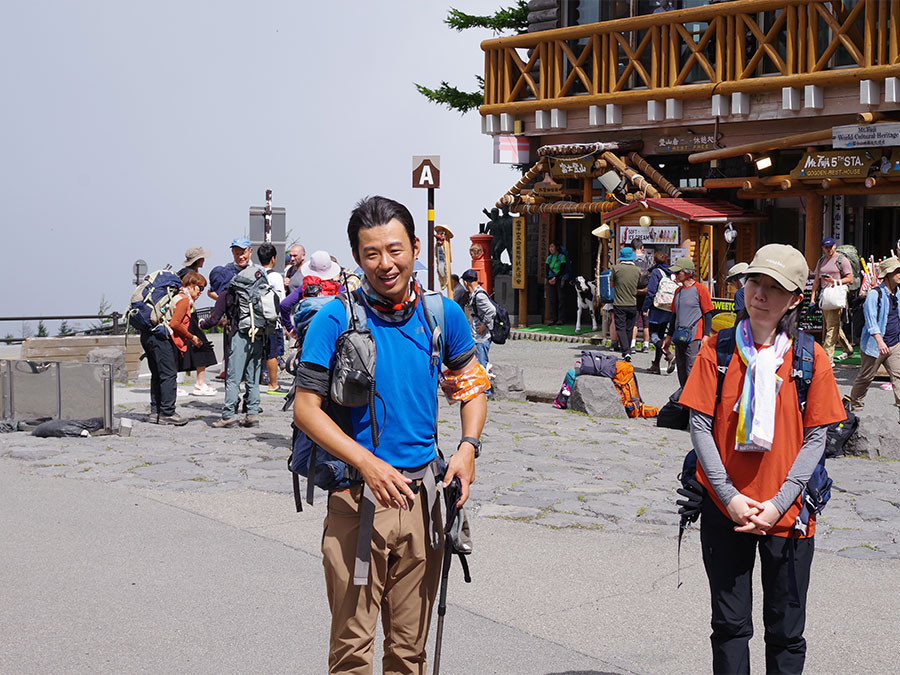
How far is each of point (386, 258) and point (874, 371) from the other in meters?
10.1

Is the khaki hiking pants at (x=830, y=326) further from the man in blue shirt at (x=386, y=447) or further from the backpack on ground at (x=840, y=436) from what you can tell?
the man in blue shirt at (x=386, y=447)

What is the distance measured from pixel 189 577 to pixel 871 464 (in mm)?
6332

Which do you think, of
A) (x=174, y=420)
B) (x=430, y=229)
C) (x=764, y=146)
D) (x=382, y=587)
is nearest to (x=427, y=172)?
(x=430, y=229)

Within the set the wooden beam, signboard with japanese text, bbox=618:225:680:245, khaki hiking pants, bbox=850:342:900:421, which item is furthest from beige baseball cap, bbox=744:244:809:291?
signboard with japanese text, bbox=618:225:680:245

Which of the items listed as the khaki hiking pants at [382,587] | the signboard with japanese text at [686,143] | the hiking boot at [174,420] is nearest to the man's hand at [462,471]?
the khaki hiking pants at [382,587]

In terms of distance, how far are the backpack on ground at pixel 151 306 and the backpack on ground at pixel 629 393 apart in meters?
5.03

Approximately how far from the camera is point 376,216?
3867 mm

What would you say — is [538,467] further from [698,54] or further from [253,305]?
[698,54]

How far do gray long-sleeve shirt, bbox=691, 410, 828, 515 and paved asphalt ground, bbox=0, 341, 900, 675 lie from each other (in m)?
1.28

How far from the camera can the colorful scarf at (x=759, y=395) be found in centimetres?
401

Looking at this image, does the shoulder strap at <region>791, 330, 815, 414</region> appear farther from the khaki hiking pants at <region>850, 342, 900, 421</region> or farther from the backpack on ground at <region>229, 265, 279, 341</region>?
the khaki hiking pants at <region>850, 342, 900, 421</region>

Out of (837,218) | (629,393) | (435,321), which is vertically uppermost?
(837,218)

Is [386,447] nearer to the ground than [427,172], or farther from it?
nearer to the ground

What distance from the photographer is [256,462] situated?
403 inches
